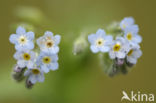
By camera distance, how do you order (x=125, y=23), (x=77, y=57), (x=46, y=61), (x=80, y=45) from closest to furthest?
(x=46, y=61)
(x=125, y=23)
(x=80, y=45)
(x=77, y=57)

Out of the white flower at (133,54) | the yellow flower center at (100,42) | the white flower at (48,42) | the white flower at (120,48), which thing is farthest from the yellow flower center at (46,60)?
the white flower at (133,54)

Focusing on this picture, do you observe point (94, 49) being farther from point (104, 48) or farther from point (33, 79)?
point (33, 79)

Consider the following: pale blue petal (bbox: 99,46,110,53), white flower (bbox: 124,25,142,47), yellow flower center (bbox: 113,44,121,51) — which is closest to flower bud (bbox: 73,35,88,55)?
pale blue petal (bbox: 99,46,110,53)

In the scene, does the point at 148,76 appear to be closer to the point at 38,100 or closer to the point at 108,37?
the point at 38,100

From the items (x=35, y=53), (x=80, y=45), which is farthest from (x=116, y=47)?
(x=35, y=53)

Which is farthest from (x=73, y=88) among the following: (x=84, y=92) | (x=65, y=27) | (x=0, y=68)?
(x=0, y=68)

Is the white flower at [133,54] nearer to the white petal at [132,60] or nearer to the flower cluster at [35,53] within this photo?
the white petal at [132,60]

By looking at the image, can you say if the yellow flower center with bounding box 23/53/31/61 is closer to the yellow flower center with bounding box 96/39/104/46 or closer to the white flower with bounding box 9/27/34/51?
the white flower with bounding box 9/27/34/51
